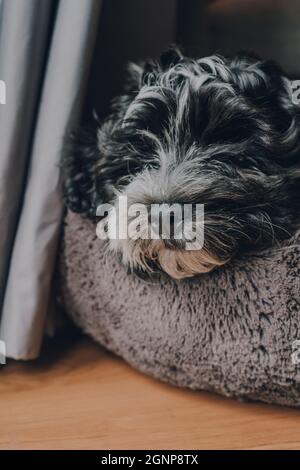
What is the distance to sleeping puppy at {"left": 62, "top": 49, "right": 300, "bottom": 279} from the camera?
819 millimetres

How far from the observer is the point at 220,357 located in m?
0.88

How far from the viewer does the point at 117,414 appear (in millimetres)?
905

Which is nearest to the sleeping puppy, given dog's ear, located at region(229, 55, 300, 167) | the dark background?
dog's ear, located at region(229, 55, 300, 167)

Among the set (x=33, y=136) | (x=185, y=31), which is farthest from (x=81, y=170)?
(x=185, y=31)

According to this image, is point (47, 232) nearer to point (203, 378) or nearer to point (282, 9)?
point (203, 378)

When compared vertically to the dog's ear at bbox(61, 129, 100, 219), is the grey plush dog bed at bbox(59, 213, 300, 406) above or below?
below

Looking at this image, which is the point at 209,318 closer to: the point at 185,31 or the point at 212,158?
the point at 212,158

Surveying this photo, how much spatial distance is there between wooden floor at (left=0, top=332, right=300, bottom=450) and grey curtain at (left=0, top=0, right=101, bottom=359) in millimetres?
78

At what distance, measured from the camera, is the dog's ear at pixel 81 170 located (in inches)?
38.1

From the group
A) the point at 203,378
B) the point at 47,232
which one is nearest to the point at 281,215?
the point at 203,378
